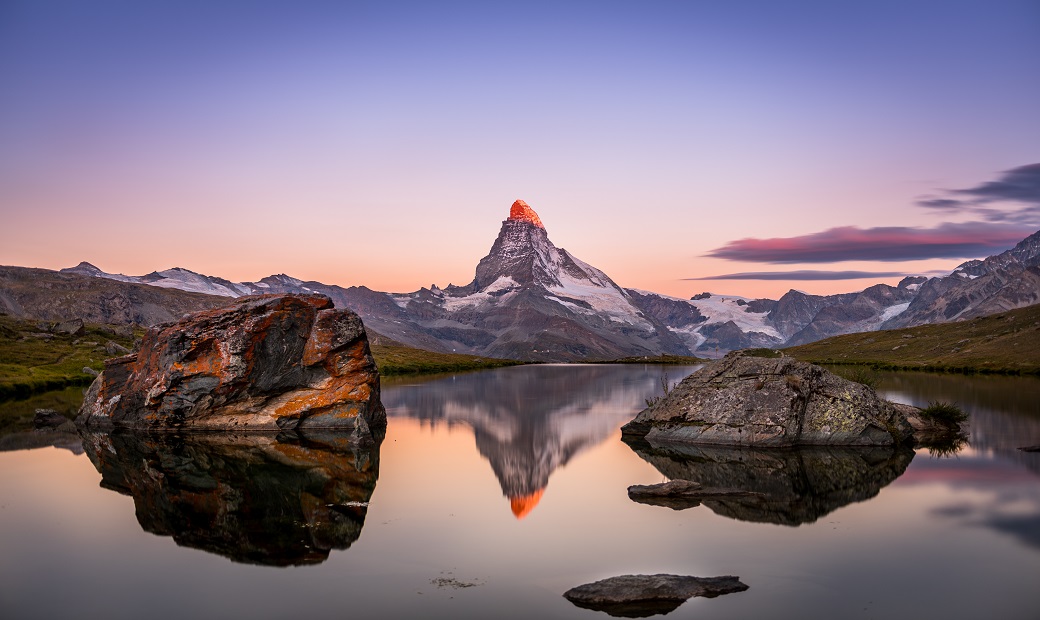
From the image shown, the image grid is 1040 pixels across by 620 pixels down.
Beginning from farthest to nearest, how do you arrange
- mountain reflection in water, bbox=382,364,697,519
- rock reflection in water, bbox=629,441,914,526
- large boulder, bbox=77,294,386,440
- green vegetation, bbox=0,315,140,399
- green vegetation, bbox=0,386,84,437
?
green vegetation, bbox=0,315,140,399, green vegetation, bbox=0,386,84,437, large boulder, bbox=77,294,386,440, mountain reflection in water, bbox=382,364,697,519, rock reflection in water, bbox=629,441,914,526

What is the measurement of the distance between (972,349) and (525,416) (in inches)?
4775

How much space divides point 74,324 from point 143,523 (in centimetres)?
12983

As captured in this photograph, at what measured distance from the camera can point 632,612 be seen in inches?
693

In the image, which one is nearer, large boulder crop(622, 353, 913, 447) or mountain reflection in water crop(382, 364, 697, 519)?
mountain reflection in water crop(382, 364, 697, 519)

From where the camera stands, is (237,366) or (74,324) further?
(74,324)

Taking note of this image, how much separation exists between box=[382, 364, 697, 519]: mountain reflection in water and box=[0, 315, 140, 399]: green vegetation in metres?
35.0

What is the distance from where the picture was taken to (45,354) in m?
109

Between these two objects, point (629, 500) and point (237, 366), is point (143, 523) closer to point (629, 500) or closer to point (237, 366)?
point (629, 500)

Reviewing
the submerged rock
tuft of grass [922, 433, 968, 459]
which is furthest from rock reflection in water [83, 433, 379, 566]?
tuft of grass [922, 433, 968, 459]

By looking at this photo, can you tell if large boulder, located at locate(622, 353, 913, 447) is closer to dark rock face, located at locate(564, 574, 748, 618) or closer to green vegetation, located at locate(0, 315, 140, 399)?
dark rock face, located at locate(564, 574, 748, 618)

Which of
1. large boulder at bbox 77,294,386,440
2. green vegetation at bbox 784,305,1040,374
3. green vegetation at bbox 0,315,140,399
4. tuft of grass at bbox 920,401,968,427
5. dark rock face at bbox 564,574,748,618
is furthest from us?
green vegetation at bbox 784,305,1040,374

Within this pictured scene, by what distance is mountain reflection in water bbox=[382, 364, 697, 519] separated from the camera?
3688 cm

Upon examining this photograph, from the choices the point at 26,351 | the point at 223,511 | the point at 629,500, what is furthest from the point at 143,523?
the point at 26,351

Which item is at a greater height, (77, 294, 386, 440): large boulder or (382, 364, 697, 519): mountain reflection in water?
(77, 294, 386, 440): large boulder
